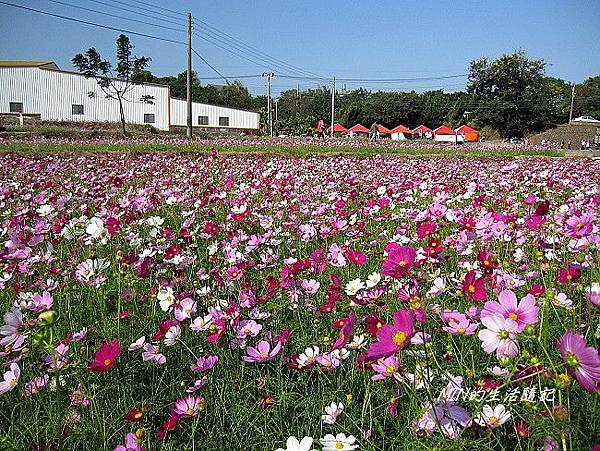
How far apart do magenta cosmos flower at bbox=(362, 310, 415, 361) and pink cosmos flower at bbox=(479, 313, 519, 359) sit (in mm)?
121

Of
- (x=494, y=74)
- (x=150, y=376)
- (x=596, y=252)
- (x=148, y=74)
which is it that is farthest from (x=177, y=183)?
(x=148, y=74)

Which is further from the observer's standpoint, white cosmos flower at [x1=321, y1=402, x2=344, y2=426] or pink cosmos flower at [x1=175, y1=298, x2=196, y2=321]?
pink cosmos flower at [x1=175, y1=298, x2=196, y2=321]

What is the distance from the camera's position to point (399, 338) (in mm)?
752

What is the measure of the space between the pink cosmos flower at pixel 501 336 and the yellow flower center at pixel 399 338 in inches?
4.9

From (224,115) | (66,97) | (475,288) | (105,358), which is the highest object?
(66,97)

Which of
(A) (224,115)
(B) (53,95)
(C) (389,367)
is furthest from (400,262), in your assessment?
(A) (224,115)

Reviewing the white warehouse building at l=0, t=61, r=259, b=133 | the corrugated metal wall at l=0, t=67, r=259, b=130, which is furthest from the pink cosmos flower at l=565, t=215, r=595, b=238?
the corrugated metal wall at l=0, t=67, r=259, b=130

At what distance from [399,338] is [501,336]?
0.50 feet

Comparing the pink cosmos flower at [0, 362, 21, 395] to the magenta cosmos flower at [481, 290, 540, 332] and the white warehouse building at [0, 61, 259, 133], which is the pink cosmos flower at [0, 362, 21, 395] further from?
the white warehouse building at [0, 61, 259, 133]

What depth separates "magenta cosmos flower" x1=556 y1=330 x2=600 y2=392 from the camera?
65cm

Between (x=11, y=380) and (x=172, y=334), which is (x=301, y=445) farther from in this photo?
(x=11, y=380)

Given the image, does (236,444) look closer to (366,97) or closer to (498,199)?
(498,199)

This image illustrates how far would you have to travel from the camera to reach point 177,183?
15.3ft

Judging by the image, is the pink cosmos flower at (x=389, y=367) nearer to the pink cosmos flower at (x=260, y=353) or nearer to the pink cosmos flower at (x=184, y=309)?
the pink cosmos flower at (x=260, y=353)
